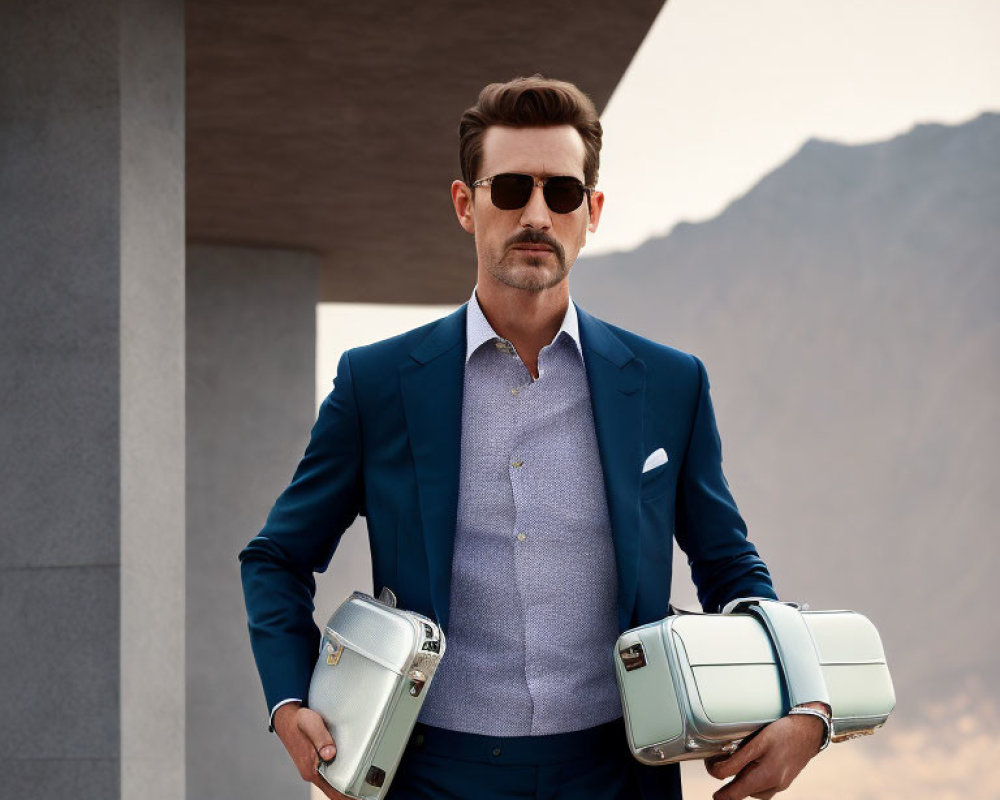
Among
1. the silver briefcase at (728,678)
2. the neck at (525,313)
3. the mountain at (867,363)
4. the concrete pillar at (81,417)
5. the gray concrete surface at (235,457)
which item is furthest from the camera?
the mountain at (867,363)

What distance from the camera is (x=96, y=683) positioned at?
16.3ft

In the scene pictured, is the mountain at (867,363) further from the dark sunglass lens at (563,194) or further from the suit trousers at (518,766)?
the dark sunglass lens at (563,194)

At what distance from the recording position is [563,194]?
8.80 ft

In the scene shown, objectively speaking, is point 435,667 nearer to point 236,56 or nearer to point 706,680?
point 706,680

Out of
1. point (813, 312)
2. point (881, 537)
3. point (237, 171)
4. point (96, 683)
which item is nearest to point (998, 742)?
point (881, 537)

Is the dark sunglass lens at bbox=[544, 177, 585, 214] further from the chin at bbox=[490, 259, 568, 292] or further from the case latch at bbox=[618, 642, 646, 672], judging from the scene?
the case latch at bbox=[618, 642, 646, 672]

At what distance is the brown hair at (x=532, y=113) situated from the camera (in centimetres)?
273

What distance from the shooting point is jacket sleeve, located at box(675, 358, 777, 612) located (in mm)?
2770

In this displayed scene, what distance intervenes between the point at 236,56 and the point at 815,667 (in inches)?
204

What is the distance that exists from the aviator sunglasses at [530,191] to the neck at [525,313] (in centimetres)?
14

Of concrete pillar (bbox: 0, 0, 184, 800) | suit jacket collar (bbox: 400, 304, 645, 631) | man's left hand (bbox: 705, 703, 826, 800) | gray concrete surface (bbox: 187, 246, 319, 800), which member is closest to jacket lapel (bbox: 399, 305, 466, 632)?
suit jacket collar (bbox: 400, 304, 645, 631)

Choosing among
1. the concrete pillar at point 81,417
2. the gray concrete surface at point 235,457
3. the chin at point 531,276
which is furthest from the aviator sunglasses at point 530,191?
the gray concrete surface at point 235,457

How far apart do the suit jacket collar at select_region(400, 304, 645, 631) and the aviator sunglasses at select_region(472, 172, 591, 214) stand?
25 centimetres

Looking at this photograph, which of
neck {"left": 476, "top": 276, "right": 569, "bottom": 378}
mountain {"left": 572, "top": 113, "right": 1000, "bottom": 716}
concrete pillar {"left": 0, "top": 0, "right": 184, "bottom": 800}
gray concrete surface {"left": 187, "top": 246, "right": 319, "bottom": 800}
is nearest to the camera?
neck {"left": 476, "top": 276, "right": 569, "bottom": 378}
